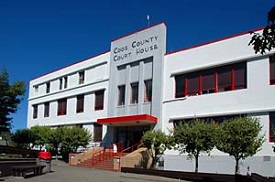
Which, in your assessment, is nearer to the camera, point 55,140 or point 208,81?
point 208,81

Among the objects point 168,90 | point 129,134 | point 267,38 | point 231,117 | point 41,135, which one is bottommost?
point 41,135

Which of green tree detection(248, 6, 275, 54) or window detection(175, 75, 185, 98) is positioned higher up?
window detection(175, 75, 185, 98)

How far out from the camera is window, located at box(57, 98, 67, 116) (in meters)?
45.9

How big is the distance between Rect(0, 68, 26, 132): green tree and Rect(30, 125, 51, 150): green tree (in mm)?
3784

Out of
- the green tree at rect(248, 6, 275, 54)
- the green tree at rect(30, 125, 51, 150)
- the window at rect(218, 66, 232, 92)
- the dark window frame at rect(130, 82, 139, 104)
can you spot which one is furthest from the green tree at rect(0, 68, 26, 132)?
the green tree at rect(248, 6, 275, 54)

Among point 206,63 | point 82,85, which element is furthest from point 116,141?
point 206,63

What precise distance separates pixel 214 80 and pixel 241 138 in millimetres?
7884

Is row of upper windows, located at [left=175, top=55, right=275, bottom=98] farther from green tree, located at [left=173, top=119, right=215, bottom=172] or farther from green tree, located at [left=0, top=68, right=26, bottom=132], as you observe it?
green tree, located at [left=0, top=68, right=26, bottom=132]

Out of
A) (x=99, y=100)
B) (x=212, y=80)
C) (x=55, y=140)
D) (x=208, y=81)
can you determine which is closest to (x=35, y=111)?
(x=55, y=140)

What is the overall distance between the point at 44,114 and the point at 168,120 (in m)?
23.6

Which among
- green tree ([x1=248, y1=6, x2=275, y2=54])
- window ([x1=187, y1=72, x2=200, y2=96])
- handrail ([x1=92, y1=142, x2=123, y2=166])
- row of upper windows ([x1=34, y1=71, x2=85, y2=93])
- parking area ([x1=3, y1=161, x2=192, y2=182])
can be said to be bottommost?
parking area ([x1=3, y1=161, x2=192, y2=182])

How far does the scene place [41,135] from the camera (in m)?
43.0

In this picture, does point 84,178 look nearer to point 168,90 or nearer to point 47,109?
point 168,90

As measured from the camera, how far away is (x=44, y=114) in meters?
50.3
